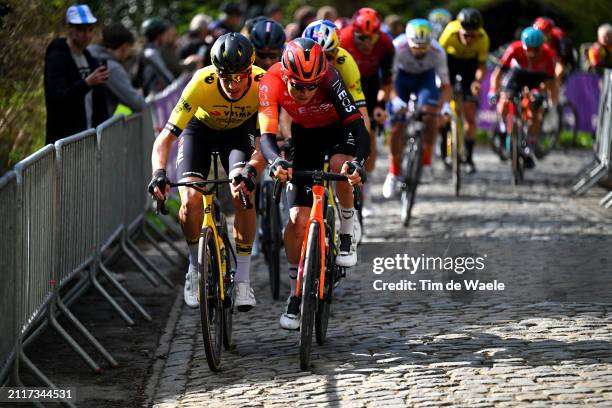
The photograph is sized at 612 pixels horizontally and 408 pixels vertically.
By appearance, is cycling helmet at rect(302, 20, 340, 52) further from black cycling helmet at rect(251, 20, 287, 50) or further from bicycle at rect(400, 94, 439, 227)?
bicycle at rect(400, 94, 439, 227)

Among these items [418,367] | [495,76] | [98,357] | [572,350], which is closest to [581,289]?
[572,350]

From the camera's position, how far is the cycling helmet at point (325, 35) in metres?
10.3

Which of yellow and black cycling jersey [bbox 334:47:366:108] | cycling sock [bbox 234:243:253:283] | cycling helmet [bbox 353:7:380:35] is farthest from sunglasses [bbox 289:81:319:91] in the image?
cycling helmet [bbox 353:7:380:35]

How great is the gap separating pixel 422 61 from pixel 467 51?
275 cm

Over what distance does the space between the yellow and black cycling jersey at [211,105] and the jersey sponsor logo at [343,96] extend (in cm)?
57

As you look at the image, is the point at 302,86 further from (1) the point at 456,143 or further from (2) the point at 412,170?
(1) the point at 456,143

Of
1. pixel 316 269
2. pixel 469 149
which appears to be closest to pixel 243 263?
pixel 316 269

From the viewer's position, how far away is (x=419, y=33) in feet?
46.3

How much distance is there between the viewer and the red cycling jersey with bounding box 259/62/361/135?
27.5 ft

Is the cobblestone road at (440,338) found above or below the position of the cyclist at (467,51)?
below

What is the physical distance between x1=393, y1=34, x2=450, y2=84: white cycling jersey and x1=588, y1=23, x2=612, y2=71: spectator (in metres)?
6.55

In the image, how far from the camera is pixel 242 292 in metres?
8.55

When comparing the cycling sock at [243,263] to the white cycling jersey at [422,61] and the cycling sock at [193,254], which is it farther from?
the white cycling jersey at [422,61]

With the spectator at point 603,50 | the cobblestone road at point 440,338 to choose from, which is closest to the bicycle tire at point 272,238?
the cobblestone road at point 440,338
